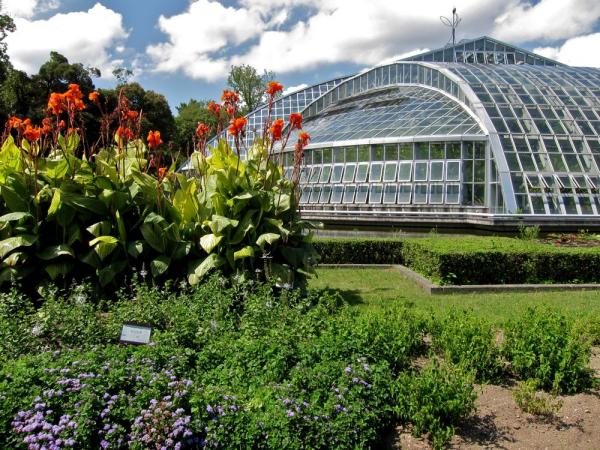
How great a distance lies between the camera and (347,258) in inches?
504

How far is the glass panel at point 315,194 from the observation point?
2153 centimetres

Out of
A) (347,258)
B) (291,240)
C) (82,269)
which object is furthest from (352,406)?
(347,258)

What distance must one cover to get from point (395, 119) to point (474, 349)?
1852 centimetres

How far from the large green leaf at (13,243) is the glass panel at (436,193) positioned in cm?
1464

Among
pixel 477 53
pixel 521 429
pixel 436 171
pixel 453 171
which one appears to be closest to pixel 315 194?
pixel 436 171

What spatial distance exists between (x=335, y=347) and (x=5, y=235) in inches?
164

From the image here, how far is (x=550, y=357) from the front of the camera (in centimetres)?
441

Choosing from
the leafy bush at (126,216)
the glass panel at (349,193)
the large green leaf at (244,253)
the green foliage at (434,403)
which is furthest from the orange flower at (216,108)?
the glass panel at (349,193)

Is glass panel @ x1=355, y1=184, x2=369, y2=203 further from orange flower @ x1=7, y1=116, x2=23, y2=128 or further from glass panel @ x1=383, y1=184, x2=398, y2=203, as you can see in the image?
orange flower @ x1=7, y1=116, x2=23, y2=128

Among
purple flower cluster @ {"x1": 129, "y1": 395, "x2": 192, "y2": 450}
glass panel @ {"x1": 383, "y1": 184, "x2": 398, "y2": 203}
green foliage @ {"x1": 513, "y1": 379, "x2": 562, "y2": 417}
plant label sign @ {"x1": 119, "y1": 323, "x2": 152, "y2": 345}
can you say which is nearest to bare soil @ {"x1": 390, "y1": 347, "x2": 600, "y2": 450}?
green foliage @ {"x1": 513, "y1": 379, "x2": 562, "y2": 417}

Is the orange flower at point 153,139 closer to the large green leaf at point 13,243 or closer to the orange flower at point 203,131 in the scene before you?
the orange flower at point 203,131

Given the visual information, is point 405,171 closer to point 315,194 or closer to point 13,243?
point 315,194

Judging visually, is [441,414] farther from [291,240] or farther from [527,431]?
[291,240]

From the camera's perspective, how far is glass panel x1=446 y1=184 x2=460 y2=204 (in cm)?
1783
